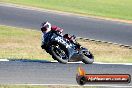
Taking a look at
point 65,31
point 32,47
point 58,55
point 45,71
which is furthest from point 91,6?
point 45,71

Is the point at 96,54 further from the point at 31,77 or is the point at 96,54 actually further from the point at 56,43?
the point at 31,77

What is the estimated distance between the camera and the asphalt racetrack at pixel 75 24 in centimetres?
2978

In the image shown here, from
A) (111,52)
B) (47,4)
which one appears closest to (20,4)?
(47,4)

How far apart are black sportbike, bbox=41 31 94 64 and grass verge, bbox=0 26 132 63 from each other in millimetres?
2404

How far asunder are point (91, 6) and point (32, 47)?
1545 cm

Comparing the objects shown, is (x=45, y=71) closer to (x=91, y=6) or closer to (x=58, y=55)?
(x=58, y=55)

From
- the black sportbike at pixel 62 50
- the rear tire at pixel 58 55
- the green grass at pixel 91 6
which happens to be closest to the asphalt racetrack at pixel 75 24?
the green grass at pixel 91 6

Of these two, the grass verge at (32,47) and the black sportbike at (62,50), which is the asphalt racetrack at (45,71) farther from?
the grass verge at (32,47)

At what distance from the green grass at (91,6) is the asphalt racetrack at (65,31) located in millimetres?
2564

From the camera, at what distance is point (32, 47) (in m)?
25.2

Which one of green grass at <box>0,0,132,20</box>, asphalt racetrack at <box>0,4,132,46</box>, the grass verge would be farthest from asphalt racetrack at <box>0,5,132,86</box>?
green grass at <box>0,0,132,20</box>

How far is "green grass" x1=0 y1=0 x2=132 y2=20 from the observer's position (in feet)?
123

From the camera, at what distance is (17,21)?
32.0 metres

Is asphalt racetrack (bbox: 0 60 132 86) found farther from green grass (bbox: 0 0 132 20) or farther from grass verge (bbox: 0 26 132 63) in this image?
green grass (bbox: 0 0 132 20)
